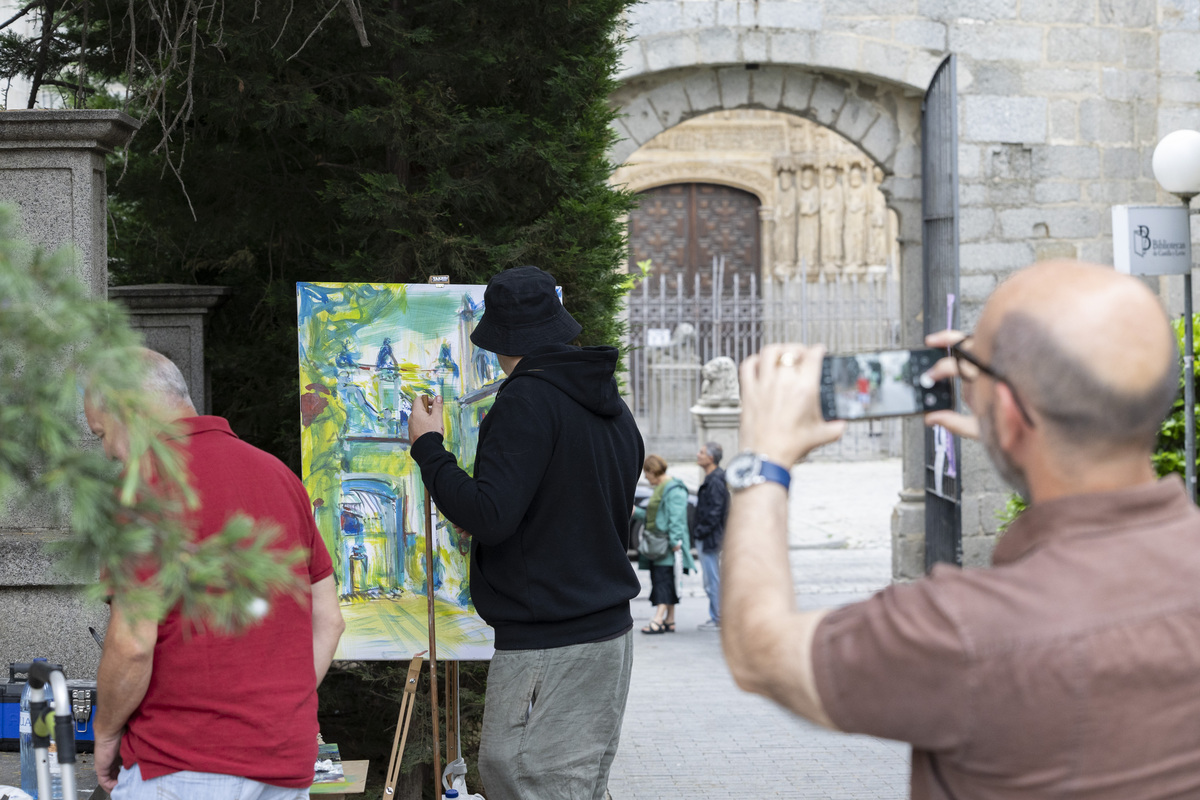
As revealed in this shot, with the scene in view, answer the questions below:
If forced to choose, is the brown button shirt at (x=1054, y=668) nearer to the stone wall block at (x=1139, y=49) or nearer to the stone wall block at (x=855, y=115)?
the stone wall block at (x=855, y=115)

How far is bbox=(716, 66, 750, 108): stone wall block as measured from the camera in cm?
905

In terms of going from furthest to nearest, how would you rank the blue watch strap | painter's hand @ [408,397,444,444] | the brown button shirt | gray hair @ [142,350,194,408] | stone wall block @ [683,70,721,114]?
stone wall block @ [683,70,721,114] → painter's hand @ [408,397,444,444] → gray hair @ [142,350,194,408] → the blue watch strap → the brown button shirt

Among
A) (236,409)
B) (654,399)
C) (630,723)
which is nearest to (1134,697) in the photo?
(236,409)

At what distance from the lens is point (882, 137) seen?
9273 mm

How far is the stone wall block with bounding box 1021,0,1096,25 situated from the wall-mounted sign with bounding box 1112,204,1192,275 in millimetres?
2617

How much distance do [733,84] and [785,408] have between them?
799 centimetres

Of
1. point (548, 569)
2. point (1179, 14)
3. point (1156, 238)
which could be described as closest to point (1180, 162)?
point (1156, 238)

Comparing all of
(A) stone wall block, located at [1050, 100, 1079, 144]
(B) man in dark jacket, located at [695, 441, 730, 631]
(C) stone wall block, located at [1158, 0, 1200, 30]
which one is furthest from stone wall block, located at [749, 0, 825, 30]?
(B) man in dark jacket, located at [695, 441, 730, 631]

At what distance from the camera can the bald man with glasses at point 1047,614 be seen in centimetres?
122

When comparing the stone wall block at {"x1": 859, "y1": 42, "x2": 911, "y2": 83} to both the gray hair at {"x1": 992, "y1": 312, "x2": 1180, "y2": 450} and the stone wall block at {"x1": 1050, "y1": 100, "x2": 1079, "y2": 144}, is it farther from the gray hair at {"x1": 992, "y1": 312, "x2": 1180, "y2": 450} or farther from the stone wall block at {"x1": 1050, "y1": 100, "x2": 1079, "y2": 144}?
the gray hair at {"x1": 992, "y1": 312, "x2": 1180, "y2": 450}

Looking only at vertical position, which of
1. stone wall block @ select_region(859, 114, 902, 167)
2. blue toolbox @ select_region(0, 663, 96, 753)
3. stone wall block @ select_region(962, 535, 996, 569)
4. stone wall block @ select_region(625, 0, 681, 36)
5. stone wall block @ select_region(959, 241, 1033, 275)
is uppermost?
stone wall block @ select_region(625, 0, 681, 36)

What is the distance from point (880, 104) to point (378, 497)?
6403mm

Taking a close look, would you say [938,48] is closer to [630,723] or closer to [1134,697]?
[630,723]

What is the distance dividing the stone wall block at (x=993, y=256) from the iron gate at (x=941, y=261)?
0.79 feet
